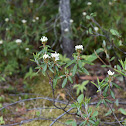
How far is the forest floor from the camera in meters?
1.95

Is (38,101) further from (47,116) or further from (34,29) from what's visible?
(34,29)

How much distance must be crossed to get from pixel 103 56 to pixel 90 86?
721mm

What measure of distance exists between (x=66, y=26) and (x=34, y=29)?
586mm

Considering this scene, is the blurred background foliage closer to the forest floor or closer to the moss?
the forest floor

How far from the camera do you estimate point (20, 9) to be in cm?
336

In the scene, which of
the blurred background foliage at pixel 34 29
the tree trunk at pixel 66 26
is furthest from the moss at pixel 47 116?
the tree trunk at pixel 66 26

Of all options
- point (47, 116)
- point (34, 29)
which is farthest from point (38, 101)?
point (34, 29)

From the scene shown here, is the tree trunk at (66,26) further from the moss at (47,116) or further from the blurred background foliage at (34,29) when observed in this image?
the moss at (47,116)

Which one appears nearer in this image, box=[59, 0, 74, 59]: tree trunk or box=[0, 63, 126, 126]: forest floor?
box=[0, 63, 126, 126]: forest floor

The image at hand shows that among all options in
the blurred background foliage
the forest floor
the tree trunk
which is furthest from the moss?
the tree trunk

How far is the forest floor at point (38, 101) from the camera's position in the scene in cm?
195

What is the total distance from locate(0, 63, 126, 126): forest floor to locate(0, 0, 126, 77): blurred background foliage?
1.04 ft

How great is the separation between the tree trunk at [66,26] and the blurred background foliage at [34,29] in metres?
0.10

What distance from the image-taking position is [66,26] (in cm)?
290
